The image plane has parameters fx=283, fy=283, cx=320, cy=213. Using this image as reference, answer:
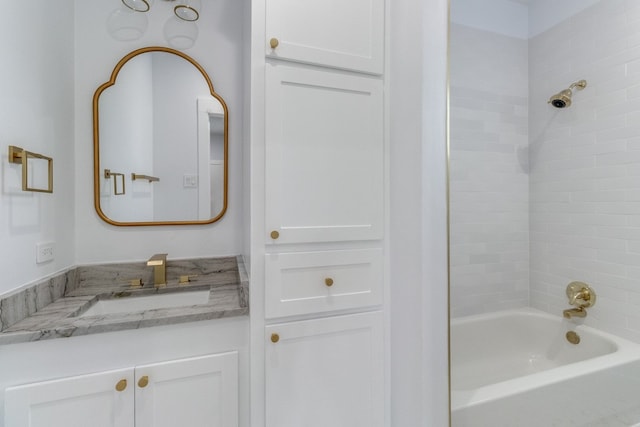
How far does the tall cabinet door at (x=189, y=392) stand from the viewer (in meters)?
0.94

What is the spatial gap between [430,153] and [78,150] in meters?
1.57

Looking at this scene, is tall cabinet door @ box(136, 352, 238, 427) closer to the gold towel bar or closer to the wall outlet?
the wall outlet

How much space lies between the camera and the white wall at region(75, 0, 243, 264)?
1341 millimetres

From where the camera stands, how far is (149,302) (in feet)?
4.21

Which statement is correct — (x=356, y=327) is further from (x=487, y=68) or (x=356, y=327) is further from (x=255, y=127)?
(x=487, y=68)

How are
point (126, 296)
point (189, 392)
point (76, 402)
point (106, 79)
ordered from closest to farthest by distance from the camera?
point (76, 402) → point (189, 392) → point (126, 296) → point (106, 79)

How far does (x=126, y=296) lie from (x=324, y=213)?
0.97m

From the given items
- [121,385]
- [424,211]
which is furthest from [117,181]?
[424,211]

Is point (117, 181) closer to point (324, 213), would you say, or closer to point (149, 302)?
point (149, 302)

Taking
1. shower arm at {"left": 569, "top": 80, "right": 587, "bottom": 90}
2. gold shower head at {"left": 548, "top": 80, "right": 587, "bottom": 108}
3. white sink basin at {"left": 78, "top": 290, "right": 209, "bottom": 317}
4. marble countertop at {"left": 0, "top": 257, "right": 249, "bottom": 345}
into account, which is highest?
shower arm at {"left": 569, "top": 80, "right": 587, "bottom": 90}

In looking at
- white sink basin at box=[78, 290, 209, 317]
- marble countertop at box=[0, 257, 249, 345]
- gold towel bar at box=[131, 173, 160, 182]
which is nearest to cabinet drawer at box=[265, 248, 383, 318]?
marble countertop at box=[0, 257, 249, 345]

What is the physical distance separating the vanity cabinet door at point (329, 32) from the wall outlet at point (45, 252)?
3.77 feet

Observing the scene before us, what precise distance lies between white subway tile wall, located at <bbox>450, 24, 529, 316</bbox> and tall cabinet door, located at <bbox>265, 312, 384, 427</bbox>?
0.73 metres

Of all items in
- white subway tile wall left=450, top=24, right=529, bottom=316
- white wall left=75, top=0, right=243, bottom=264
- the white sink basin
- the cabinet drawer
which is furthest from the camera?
white subway tile wall left=450, top=24, right=529, bottom=316
